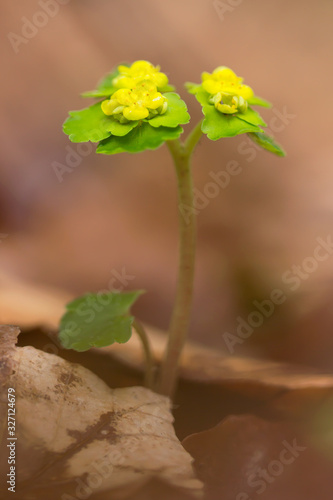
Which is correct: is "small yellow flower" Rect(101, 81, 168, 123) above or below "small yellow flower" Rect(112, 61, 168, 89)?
below

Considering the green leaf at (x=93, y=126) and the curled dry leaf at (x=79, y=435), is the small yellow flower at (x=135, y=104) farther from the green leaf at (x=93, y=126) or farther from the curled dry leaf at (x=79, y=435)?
the curled dry leaf at (x=79, y=435)

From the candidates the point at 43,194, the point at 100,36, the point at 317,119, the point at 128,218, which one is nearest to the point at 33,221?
the point at 43,194

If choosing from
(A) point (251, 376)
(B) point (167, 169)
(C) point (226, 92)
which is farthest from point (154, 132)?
(B) point (167, 169)

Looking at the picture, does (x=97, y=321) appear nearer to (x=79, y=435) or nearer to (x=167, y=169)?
(x=79, y=435)

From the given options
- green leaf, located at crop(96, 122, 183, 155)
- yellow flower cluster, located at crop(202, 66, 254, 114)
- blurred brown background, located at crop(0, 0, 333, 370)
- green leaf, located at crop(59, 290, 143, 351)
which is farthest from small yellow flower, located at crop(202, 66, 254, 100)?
blurred brown background, located at crop(0, 0, 333, 370)

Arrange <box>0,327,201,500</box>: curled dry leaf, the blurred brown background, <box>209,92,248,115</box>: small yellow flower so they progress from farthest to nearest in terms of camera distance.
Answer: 1. the blurred brown background
2. <box>209,92,248,115</box>: small yellow flower
3. <box>0,327,201,500</box>: curled dry leaf

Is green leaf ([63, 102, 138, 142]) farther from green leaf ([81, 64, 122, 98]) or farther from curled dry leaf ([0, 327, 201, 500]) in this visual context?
curled dry leaf ([0, 327, 201, 500])

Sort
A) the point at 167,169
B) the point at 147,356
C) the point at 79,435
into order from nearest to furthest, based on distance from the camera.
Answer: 1. the point at 79,435
2. the point at 147,356
3. the point at 167,169
